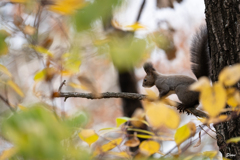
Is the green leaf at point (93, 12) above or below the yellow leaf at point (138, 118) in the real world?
above

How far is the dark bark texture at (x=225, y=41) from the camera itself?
1716 millimetres

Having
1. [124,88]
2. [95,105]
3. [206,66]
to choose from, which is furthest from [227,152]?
[95,105]

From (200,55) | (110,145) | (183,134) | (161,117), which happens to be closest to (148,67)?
(200,55)

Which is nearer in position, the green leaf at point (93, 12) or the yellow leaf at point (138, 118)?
the green leaf at point (93, 12)

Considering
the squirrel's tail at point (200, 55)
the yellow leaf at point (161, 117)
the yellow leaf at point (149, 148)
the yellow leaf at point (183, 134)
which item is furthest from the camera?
the squirrel's tail at point (200, 55)

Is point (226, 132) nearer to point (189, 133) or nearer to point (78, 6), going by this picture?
point (189, 133)

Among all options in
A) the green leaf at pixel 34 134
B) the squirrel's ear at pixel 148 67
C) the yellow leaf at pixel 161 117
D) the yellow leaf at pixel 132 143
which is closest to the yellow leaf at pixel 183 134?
the yellow leaf at pixel 161 117

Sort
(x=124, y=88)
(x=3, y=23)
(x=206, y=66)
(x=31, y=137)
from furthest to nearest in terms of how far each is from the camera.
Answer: (x=124, y=88), (x=206, y=66), (x=3, y=23), (x=31, y=137)

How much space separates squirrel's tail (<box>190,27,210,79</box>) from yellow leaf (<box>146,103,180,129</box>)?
5.10 ft

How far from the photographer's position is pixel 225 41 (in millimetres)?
1776

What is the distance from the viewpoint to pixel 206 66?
250 cm

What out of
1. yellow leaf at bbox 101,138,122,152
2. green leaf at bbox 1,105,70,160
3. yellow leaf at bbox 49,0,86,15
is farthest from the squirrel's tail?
green leaf at bbox 1,105,70,160

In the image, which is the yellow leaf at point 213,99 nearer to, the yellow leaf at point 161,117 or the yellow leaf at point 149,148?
the yellow leaf at point 161,117

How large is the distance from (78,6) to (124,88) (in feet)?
11.3
